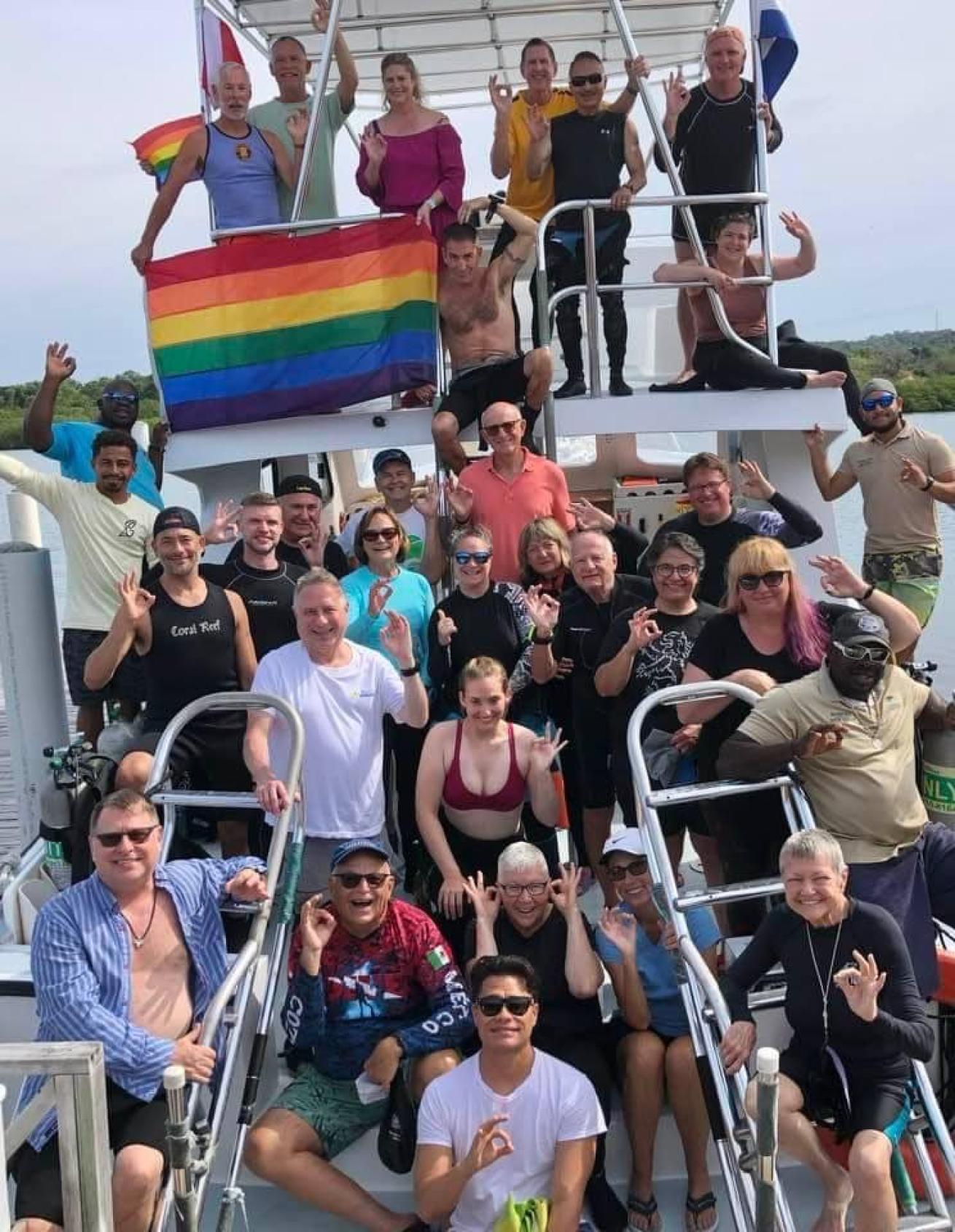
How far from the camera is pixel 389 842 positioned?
536 centimetres

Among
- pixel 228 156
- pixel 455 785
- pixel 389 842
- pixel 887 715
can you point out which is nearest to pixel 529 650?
pixel 455 785

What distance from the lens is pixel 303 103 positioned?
7.15m

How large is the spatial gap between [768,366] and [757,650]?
102 inches

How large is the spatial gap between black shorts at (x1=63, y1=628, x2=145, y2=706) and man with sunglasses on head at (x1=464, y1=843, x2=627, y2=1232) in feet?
6.74

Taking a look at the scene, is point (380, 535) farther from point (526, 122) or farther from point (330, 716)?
point (526, 122)

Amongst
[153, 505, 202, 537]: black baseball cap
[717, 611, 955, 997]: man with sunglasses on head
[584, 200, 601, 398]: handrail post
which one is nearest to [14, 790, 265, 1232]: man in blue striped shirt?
[153, 505, 202, 537]: black baseball cap

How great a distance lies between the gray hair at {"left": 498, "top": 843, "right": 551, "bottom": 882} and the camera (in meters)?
4.02

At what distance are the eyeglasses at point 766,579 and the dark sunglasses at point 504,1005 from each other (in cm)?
151

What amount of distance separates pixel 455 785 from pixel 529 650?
68cm

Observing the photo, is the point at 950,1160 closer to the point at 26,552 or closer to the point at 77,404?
the point at 26,552

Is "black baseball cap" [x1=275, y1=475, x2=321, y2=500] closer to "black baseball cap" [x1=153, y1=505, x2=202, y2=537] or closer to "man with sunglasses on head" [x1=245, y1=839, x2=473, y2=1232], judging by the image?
"black baseball cap" [x1=153, y1=505, x2=202, y2=537]

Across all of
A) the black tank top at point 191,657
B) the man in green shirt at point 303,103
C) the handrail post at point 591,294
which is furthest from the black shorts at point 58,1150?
the man in green shirt at point 303,103

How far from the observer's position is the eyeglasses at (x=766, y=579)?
169 inches

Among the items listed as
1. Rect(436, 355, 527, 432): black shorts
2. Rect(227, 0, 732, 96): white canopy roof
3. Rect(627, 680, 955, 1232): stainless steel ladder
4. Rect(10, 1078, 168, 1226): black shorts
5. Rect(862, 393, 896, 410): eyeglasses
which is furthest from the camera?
Rect(227, 0, 732, 96): white canopy roof
